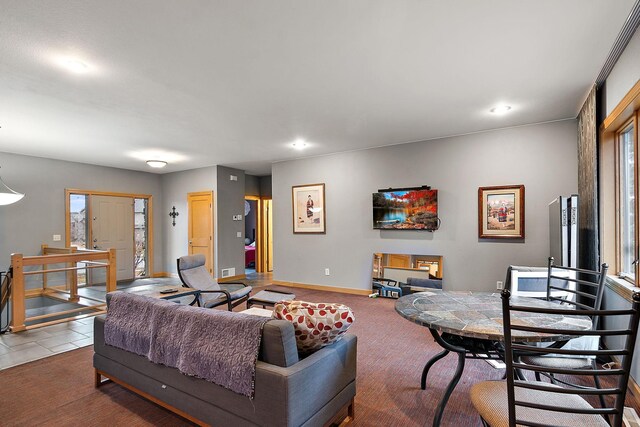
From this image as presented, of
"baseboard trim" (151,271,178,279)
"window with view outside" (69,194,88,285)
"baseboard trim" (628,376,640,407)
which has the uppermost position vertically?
"window with view outside" (69,194,88,285)

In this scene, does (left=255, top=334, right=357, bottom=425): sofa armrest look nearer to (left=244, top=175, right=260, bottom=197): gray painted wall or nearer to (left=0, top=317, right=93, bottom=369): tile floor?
(left=0, top=317, right=93, bottom=369): tile floor

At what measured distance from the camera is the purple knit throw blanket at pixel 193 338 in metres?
1.75

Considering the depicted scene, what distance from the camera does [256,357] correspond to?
67.7 inches

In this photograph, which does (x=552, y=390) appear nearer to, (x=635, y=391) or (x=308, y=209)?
(x=635, y=391)

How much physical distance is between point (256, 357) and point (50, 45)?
2672mm

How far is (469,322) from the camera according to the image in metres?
1.83

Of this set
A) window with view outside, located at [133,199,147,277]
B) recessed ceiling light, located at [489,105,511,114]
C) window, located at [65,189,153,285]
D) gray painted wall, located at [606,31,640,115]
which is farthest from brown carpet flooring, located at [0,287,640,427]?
window with view outside, located at [133,199,147,277]

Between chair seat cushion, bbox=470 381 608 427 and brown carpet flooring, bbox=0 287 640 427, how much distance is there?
729 mm

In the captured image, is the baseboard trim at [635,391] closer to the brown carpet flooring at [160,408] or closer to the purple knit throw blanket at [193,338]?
the brown carpet flooring at [160,408]

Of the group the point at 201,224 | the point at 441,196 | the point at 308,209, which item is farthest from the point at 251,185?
the point at 441,196

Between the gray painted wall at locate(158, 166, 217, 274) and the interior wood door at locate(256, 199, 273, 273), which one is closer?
the gray painted wall at locate(158, 166, 217, 274)

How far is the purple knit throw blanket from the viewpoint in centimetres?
175

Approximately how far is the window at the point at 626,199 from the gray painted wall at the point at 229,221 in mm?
6547

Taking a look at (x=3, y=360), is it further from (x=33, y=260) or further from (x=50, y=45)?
(x=50, y=45)
